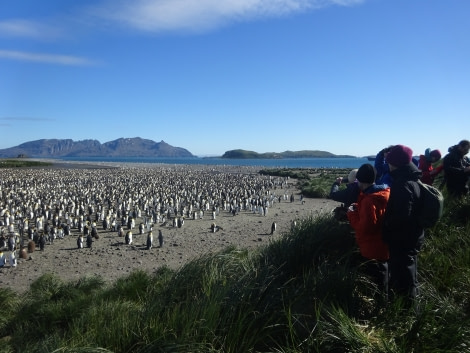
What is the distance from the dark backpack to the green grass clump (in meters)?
0.67

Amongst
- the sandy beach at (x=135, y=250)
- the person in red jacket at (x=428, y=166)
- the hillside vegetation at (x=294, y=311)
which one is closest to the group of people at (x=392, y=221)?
the hillside vegetation at (x=294, y=311)

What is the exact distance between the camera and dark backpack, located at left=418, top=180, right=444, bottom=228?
3.24 m

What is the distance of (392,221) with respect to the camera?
3.34 metres

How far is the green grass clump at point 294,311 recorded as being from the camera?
2.79 m

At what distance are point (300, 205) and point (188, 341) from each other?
73.3 feet

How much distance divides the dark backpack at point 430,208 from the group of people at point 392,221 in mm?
42

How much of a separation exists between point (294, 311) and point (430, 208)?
150 centimetres

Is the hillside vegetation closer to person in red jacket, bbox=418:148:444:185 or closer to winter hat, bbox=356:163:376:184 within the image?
winter hat, bbox=356:163:376:184

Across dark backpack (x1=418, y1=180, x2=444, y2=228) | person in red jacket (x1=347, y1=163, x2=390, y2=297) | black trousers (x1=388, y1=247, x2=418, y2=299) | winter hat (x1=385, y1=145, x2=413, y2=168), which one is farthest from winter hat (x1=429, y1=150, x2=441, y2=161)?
black trousers (x1=388, y1=247, x2=418, y2=299)

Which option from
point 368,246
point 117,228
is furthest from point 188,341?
point 117,228

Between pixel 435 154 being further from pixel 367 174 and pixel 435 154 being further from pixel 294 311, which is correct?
pixel 294 311

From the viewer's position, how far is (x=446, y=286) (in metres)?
3.88

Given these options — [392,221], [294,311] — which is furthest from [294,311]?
[392,221]

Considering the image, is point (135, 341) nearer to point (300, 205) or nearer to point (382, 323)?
point (382, 323)
